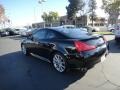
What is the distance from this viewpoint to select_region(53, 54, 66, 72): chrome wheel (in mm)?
6638

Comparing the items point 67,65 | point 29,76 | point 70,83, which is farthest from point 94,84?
point 29,76

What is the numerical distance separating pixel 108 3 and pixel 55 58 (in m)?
35.6

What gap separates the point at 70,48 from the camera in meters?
6.27

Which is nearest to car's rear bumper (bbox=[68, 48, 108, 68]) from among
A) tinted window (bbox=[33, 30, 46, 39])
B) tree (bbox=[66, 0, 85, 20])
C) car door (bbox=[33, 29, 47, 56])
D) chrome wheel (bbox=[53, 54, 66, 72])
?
chrome wheel (bbox=[53, 54, 66, 72])

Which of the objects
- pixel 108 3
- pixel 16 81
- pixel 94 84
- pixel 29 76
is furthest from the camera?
pixel 108 3

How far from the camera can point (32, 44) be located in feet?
28.7

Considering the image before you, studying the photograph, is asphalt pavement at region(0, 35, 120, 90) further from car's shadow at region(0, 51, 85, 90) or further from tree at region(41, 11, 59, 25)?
tree at region(41, 11, 59, 25)

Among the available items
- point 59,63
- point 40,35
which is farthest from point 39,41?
point 59,63

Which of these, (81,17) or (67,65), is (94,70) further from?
(81,17)

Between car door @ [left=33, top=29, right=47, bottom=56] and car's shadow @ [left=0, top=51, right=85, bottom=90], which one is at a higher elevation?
car door @ [left=33, top=29, right=47, bottom=56]

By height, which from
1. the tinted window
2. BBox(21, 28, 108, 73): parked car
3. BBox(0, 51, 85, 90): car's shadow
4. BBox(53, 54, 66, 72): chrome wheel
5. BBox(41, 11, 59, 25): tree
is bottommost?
BBox(0, 51, 85, 90): car's shadow

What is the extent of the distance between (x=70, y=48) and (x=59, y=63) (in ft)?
2.63

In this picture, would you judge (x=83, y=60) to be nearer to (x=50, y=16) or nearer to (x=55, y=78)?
(x=55, y=78)

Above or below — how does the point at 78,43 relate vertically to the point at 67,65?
above
